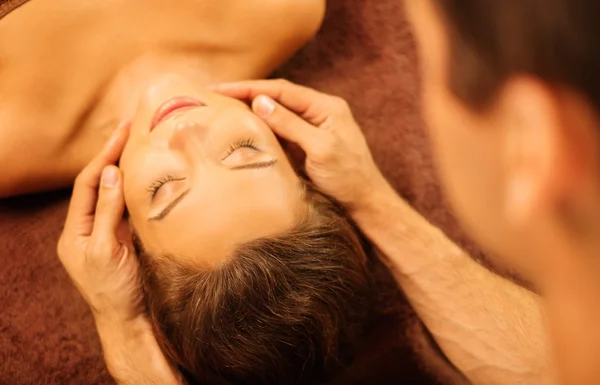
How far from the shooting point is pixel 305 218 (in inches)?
40.9

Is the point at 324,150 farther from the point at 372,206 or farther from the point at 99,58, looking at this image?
the point at 99,58

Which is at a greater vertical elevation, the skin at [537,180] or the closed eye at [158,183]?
the skin at [537,180]

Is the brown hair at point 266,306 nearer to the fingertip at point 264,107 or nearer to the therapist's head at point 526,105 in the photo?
the fingertip at point 264,107

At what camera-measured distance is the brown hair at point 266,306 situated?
38.5 inches

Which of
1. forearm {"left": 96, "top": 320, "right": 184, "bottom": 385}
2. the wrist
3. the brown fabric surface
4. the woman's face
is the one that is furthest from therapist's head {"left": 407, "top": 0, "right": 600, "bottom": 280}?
the brown fabric surface

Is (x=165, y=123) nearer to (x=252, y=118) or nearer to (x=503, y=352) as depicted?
(x=252, y=118)

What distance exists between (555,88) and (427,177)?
3.22 feet

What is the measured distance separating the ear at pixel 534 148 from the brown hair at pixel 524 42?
14mm

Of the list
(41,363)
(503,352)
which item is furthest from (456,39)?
(41,363)

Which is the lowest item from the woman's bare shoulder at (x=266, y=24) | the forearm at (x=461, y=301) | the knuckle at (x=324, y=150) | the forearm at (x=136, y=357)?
the forearm at (x=136, y=357)

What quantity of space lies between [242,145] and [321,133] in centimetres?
16

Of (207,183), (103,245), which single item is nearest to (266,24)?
Result: (207,183)

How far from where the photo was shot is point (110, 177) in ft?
3.43

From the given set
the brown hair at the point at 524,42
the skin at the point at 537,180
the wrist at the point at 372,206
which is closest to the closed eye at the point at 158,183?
the wrist at the point at 372,206
